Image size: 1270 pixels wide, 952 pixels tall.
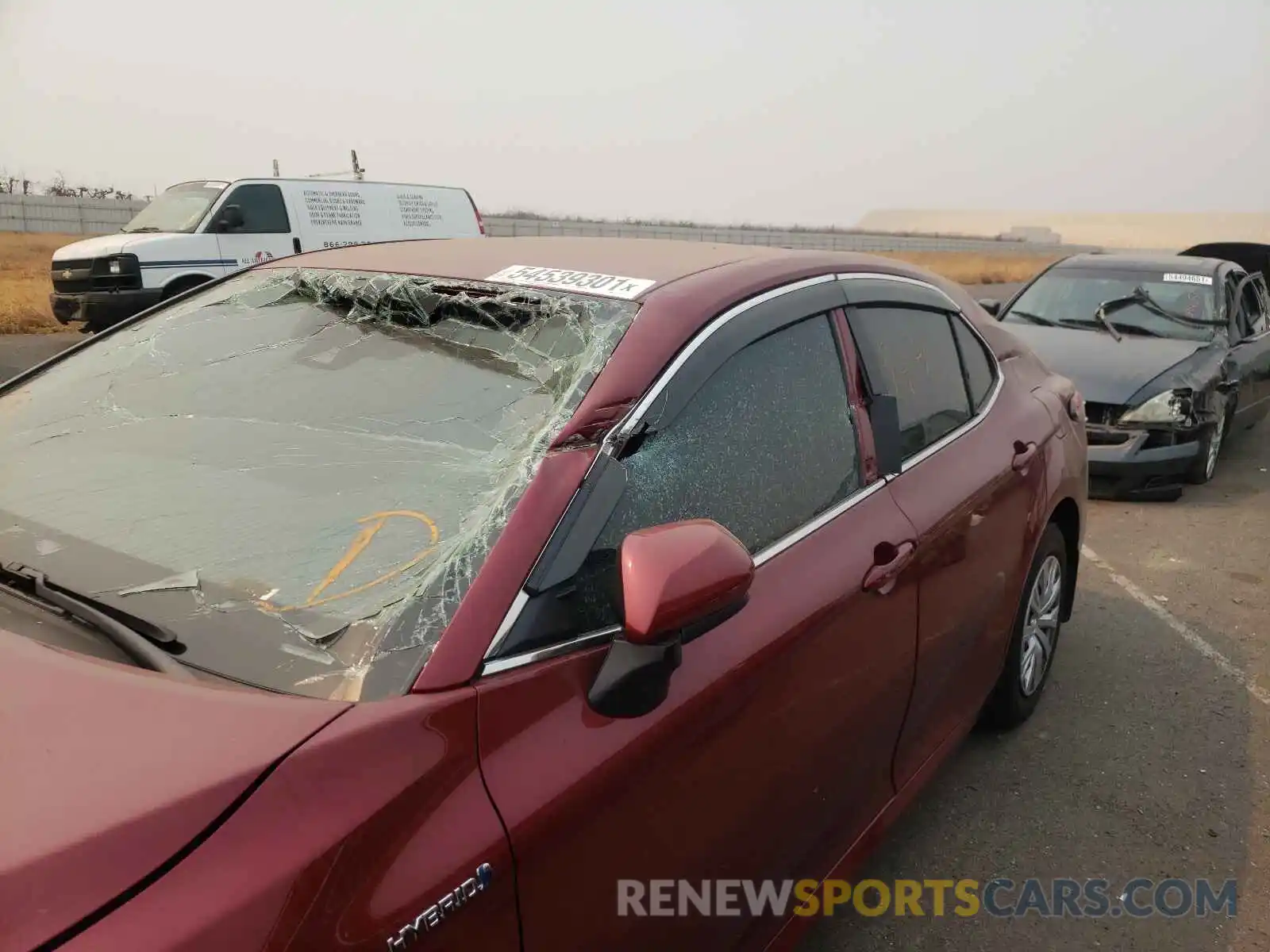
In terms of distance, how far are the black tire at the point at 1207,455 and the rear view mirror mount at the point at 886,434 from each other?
5.20 metres

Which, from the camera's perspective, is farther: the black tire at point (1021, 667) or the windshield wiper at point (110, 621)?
the black tire at point (1021, 667)

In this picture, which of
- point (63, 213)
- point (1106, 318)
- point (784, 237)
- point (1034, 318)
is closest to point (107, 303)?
point (1034, 318)

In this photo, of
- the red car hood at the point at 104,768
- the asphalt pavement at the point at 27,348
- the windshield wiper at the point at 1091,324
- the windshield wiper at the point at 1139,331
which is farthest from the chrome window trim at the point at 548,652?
the asphalt pavement at the point at 27,348

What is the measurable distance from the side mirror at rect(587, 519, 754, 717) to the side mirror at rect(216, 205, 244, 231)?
12394 mm

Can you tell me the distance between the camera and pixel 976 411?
10.0 ft

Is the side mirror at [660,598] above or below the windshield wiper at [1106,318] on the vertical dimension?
above

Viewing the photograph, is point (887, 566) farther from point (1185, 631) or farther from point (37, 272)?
point (37, 272)

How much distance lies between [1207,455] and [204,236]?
11.7 m

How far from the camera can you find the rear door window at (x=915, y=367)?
2525 mm

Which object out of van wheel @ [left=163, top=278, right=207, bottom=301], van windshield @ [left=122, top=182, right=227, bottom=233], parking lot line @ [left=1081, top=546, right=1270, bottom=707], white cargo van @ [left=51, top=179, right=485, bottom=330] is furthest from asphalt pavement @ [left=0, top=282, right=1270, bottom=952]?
van windshield @ [left=122, top=182, right=227, bottom=233]

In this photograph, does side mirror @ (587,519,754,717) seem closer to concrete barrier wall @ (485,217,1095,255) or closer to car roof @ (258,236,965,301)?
car roof @ (258,236,965,301)

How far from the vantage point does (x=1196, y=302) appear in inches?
304

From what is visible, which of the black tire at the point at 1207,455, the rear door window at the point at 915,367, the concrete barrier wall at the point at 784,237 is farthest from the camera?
the concrete barrier wall at the point at 784,237

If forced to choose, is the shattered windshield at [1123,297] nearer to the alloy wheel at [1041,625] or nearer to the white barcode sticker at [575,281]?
the alloy wheel at [1041,625]
